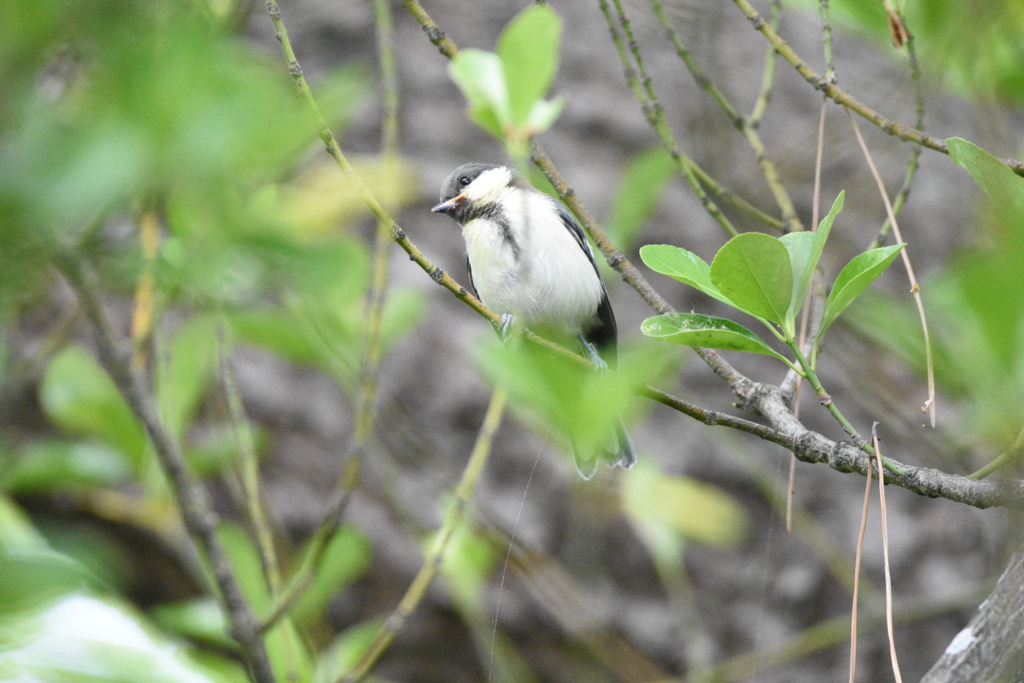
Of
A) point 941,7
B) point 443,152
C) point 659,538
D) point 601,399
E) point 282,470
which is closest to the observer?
point 601,399

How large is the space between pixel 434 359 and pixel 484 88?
71.1 inches

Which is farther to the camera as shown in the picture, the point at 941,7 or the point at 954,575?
the point at 954,575

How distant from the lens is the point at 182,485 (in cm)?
79

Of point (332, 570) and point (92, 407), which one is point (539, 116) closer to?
point (332, 570)

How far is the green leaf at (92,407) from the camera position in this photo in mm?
1514

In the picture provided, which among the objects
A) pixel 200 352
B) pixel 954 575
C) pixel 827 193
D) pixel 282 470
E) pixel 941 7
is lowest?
pixel 954 575

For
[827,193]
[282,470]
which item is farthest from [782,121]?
[282,470]

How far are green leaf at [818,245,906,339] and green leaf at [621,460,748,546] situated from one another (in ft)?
2.89

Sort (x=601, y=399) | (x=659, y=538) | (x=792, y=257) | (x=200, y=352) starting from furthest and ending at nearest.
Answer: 1. (x=659, y=538)
2. (x=200, y=352)
3. (x=792, y=257)
4. (x=601, y=399)

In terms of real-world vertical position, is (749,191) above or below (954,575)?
above

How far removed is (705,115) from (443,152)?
5.89ft

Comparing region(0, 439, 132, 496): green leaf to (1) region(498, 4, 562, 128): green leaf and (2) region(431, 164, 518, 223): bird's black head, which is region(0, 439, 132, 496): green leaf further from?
(2) region(431, 164, 518, 223): bird's black head

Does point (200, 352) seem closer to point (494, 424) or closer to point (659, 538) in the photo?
point (494, 424)

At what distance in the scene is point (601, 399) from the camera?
73 centimetres
